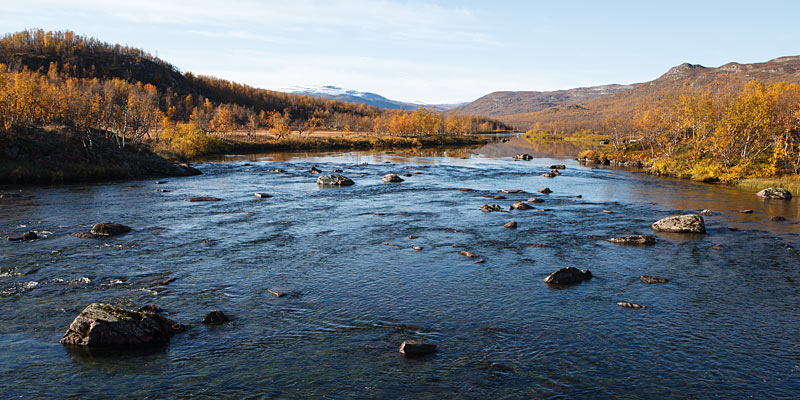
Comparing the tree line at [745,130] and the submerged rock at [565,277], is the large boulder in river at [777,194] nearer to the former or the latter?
Answer: the tree line at [745,130]

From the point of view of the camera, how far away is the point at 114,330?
13.1 metres

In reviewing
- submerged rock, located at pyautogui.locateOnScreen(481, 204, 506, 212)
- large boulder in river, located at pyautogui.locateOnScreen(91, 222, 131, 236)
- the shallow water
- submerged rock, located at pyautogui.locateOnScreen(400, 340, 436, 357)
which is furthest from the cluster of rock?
submerged rock, located at pyautogui.locateOnScreen(481, 204, 506, 212)

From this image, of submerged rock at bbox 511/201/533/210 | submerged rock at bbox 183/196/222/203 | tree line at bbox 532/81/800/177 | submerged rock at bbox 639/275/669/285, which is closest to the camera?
submerged rock at bbox 639/275/669/285

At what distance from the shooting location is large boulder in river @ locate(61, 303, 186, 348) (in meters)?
13.0

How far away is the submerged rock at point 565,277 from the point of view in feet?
62.6

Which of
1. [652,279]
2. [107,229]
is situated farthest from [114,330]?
[652,279]

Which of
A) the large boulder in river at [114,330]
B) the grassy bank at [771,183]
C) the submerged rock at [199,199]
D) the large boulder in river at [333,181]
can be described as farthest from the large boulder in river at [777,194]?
the large boulder in river at [114,330]

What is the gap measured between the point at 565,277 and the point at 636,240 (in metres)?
8.87

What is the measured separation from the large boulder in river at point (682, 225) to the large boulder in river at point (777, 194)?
19.1m

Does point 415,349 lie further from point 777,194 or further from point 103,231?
point 777,194

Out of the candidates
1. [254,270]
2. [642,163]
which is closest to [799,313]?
[254,270]

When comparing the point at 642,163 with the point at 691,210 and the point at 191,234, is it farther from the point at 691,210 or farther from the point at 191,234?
the point at 191,234

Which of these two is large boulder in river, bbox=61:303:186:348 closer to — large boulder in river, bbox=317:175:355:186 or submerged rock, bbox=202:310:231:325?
submerged rock, bbox=202:310:231:325

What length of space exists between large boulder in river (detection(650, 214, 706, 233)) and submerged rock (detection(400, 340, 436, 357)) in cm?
2155
